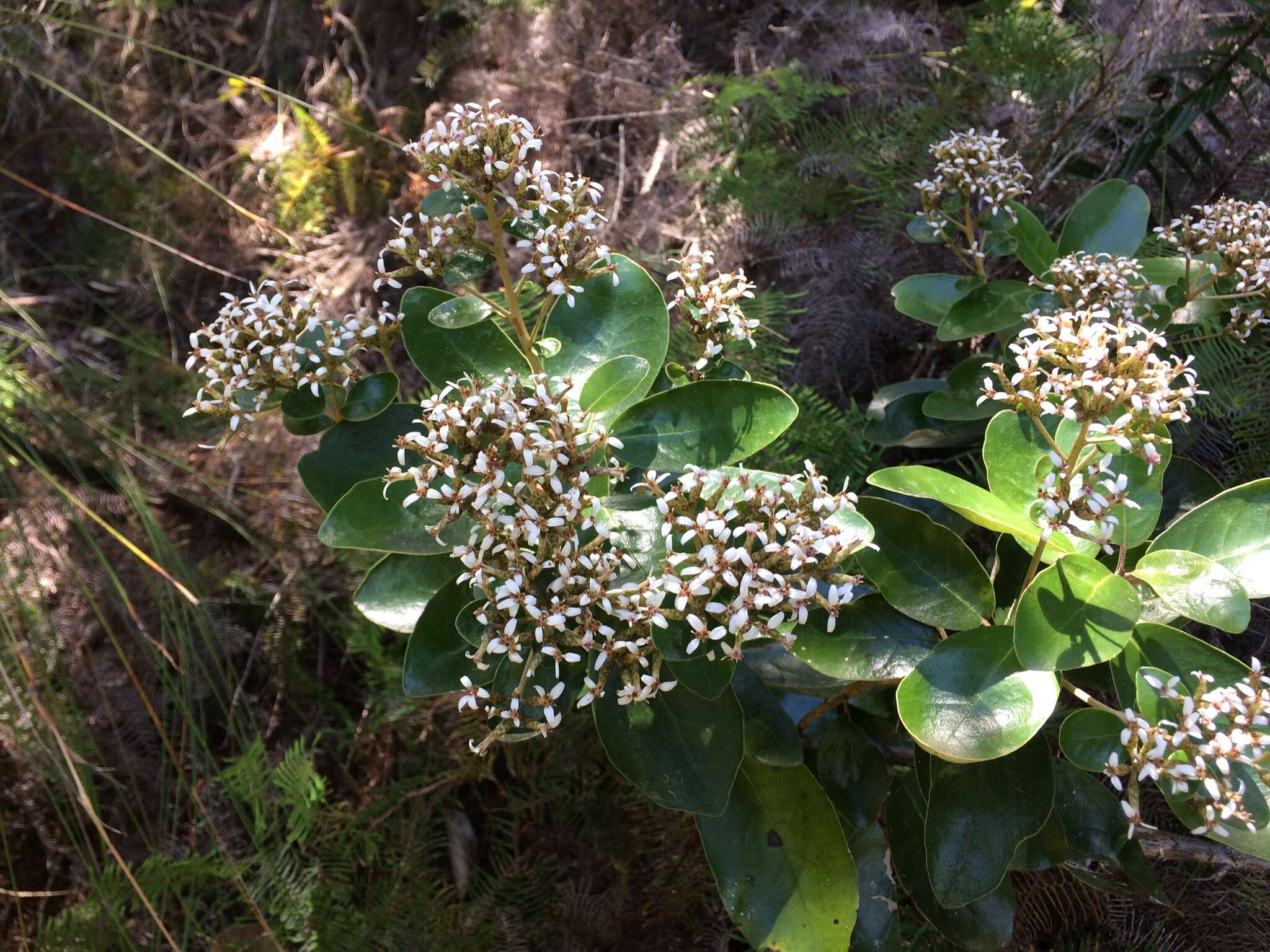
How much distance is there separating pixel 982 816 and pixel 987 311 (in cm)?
70

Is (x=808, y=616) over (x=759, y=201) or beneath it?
beneath

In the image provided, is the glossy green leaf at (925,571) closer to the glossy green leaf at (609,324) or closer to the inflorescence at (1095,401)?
the inflorescence at (1095,401)

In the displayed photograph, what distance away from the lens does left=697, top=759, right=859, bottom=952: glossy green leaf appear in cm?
107

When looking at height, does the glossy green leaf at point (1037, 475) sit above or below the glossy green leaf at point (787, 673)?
above

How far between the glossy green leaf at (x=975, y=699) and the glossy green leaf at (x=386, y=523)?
52 cm

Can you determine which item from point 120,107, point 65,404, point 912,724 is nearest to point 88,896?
point 65,404

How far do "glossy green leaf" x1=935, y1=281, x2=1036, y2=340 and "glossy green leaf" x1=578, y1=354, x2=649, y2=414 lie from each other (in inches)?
19.3

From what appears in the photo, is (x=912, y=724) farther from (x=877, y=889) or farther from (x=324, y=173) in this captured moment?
(x=324, y=173)

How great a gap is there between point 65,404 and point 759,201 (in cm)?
158

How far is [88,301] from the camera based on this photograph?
2668 mm

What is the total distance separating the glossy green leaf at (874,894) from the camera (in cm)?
114

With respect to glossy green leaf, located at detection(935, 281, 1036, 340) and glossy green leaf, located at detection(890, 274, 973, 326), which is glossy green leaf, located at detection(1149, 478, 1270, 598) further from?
glossy green leaf, located at detection(890, 274, 973, 326)

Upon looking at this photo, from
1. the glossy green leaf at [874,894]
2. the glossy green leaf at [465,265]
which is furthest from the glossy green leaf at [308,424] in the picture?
the glossy green leaf at [874,894]

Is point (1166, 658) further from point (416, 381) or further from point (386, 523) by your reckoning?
point (416, 381)
